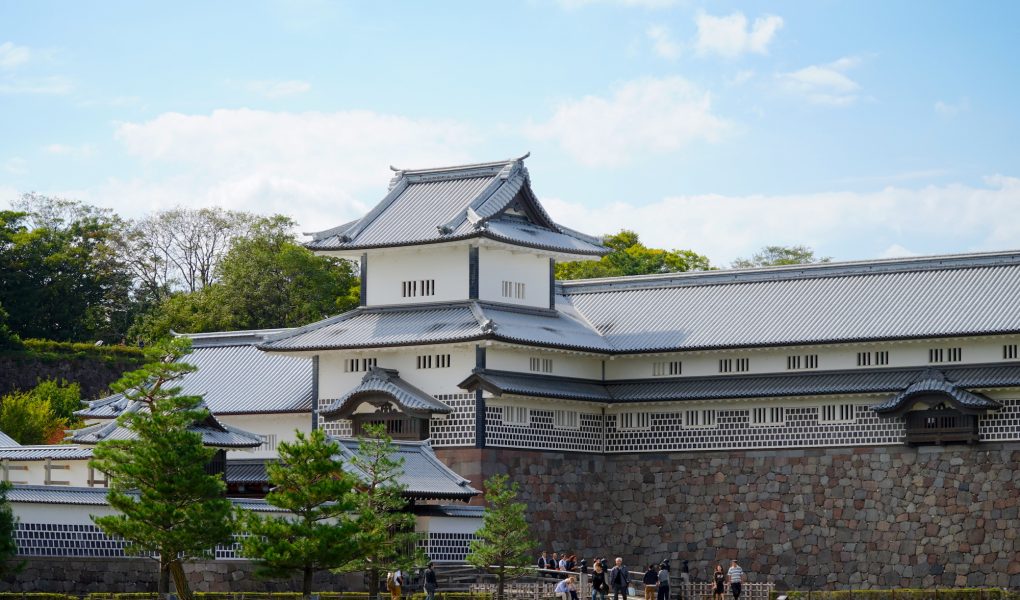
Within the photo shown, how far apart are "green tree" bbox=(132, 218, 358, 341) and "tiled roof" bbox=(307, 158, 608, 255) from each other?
2801cm

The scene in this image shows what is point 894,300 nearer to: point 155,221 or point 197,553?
point 197,553

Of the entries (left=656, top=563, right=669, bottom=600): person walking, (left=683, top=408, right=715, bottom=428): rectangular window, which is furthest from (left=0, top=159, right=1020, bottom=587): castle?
(left=656, top=563, right=669, bottom=600): person walking

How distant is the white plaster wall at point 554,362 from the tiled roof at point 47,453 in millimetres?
14165

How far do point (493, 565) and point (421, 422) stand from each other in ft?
34.5

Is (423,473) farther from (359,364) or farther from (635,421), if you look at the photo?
(635,421)

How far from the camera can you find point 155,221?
111 m

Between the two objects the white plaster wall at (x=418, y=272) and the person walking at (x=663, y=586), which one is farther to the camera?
the white plaster wall at (x=418, y=272)

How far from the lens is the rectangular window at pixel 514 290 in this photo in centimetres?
6538

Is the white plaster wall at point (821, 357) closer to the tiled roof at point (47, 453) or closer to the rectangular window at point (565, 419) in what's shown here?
the rectangular window at point (565, 419)

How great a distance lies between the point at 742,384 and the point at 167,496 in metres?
24.8

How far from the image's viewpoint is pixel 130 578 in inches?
1953

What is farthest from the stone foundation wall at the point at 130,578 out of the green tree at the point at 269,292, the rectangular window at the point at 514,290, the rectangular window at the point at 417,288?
the green tree at the point at 269,292

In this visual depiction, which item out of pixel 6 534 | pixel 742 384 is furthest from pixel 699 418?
pixel 6 534

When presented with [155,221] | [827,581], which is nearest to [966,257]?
[827,581]
